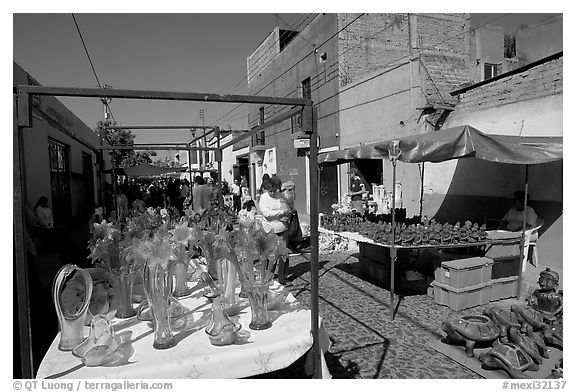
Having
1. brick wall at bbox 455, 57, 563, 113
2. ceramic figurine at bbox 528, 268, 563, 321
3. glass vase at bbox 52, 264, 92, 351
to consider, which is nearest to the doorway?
brick wall at bbox 455, 57, 563, 113

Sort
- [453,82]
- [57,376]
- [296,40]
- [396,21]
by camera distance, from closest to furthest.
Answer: [57,376] < [453,82] < [396,21] < [296,40]

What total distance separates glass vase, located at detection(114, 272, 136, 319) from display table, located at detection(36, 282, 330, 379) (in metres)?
0.05

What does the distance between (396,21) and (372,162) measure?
4688mm

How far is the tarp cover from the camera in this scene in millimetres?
4109

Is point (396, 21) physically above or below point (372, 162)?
above

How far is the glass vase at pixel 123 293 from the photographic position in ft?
7.45

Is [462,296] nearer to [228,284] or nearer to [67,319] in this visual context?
[228,284]

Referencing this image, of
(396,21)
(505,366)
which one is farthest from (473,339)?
(396,21)

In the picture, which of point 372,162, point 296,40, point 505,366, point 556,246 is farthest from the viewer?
point 296,40

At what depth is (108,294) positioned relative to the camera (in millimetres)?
2336

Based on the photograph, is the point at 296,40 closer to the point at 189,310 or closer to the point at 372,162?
the point at 372,162

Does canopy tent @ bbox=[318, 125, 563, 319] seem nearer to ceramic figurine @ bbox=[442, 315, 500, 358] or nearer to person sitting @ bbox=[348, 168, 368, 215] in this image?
ceramic figurine @ bbox=[442, 315, 500, 358]

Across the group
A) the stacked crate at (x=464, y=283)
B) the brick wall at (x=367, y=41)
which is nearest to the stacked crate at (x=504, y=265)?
the stacked crate at (x=464, y=283)

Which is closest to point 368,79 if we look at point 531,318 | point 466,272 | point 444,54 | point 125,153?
point 444,54
